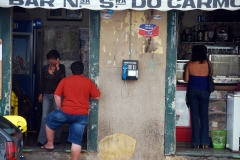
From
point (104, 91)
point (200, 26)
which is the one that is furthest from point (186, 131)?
point (200, 26)

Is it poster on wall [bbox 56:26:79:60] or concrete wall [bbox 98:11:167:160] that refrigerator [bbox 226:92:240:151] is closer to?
concrete wall [bbox 98:11:167:160]

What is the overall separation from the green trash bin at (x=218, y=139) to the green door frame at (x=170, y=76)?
3.33 feet

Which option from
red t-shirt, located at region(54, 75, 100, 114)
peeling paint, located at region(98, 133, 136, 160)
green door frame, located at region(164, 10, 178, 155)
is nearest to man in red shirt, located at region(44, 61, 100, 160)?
red t-shirt, located at region(54, 75, 100, 114)

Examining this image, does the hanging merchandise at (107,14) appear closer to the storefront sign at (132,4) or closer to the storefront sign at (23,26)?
the storefront sign at (132,4)

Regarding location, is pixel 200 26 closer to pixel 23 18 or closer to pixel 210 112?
pixel 210 112

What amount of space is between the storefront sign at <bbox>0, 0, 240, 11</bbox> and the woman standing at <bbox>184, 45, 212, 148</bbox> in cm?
126

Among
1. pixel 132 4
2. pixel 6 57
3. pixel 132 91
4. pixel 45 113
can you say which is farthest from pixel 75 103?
pixel 132 4

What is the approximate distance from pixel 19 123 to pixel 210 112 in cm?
366

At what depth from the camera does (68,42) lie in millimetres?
11328

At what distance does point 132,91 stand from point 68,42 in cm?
283

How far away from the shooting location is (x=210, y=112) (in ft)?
32.5

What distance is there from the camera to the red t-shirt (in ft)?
27.9

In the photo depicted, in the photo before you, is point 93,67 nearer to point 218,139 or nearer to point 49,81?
point 49,81

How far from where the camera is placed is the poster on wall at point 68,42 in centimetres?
1130
